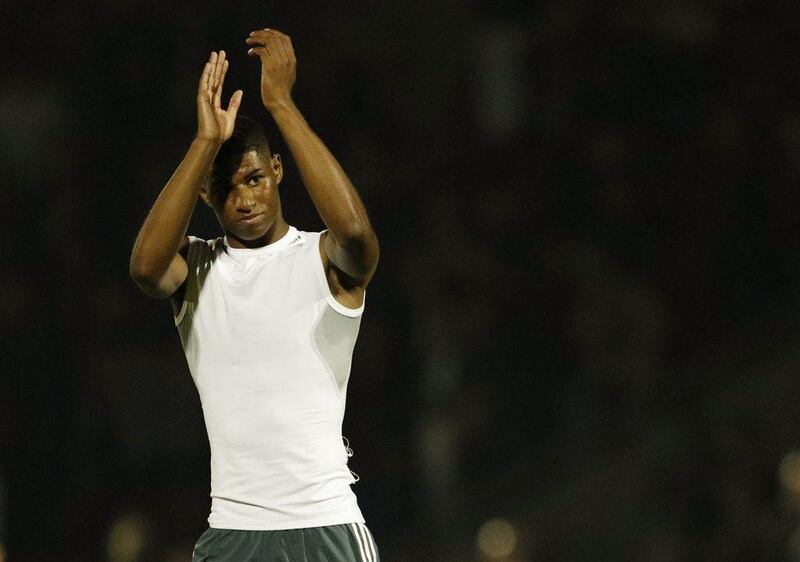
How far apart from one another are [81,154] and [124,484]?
1.08m

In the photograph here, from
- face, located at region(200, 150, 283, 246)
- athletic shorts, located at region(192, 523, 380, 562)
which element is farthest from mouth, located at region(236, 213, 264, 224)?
athletic shorts, located at region(192, 523, 380, 562)

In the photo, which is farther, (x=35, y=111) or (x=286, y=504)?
(x=35, y=111)

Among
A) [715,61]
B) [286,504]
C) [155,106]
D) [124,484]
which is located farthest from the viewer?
[715,61]

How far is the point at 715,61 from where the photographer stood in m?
4.25

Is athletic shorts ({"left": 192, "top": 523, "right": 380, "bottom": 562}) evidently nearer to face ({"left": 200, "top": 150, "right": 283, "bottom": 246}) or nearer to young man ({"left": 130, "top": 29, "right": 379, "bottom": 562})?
young man ({"left": 130, "top": 29, "right": 379, "bottom": 562})

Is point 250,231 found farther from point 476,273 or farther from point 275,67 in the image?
point 476,273

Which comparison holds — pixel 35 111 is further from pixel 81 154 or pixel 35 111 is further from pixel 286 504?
pixel 286 504

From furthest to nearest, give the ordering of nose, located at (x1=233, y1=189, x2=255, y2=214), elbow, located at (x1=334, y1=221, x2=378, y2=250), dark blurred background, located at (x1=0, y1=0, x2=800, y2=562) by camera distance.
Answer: dark blurred background, located at (x1=0, y1=0, x2=800, y2=562), nose, located at (x1=233, y1=189, x2=255, y2=214), elbow, located at (x1=334, y1=221, x2=378, y2=250)

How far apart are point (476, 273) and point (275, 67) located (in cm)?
236

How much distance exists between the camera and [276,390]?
1.71 metres

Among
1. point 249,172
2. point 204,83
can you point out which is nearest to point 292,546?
point 249,172

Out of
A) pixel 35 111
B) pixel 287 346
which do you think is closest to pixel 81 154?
pixel 35 111

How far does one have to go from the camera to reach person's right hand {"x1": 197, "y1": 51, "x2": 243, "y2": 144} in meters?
1.68

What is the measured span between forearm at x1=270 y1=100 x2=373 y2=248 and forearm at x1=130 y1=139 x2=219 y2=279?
0.42 feet
